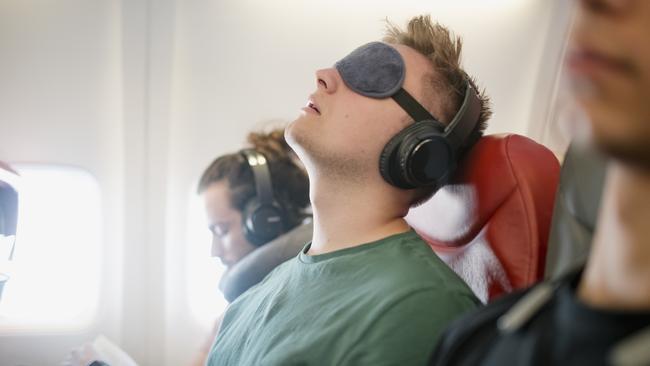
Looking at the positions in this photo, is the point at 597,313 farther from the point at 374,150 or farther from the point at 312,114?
the point at 312,114

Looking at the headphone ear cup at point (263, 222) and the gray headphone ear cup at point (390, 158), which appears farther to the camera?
the headphone ear cup at point (263, 222)

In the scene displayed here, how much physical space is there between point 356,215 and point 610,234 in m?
0.65

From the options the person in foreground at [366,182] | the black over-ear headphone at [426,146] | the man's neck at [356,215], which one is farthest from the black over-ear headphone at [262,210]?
the black over-ear headphone at [426,146]

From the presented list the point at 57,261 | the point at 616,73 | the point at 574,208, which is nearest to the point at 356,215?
the point at 574,208

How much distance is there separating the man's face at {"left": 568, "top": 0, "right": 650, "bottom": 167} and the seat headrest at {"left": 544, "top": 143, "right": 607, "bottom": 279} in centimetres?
32

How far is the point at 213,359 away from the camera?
1.18 metres

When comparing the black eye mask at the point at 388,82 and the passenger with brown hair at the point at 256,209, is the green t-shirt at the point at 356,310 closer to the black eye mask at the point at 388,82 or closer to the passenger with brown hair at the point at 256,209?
the black eye mask at the point at 388,82

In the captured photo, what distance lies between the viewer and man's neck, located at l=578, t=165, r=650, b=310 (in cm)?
48

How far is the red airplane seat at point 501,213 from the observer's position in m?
0.92

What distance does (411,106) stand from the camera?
3.73 ft

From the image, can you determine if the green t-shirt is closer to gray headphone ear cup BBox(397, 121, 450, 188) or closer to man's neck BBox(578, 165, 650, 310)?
gray headphone ear cup BBox(397, 121, 450, 188)

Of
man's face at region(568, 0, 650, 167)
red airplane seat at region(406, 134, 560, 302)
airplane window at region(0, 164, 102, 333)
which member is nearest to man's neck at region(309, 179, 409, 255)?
red airplane seat at region(406, 134, 560, 302)

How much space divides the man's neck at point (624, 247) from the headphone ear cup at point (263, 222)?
1.22 m

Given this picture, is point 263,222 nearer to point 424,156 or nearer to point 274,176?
point 274,176
